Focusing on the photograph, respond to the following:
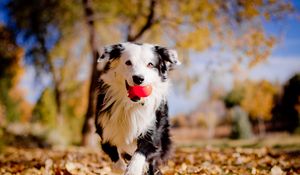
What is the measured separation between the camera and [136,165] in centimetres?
445

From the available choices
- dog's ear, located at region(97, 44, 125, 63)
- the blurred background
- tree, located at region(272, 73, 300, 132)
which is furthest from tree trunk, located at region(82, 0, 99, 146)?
tree, located at region(272, 73, 300, 132)

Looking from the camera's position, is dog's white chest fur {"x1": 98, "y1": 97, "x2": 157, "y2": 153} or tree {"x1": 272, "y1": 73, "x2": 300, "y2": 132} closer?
dog's white chest fur {"x1": 98, "y1": 97, "x2": 157, "y2": 153}

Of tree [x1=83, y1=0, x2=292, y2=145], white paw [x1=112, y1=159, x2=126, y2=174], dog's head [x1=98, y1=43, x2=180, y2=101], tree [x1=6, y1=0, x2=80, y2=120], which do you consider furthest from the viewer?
tree [x1=6, y1=0, x2=80, y2=120]

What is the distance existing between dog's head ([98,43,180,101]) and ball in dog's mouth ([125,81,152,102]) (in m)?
0.04

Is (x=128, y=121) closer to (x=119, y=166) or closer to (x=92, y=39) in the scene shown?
(x=119, y=166)

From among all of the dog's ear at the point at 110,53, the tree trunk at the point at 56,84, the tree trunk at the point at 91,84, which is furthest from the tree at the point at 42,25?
the dog's ear at the point at 110,53

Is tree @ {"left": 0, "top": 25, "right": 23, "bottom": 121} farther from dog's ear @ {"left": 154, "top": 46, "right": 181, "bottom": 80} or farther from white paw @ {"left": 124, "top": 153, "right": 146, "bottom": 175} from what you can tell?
white paw @ {"left": 124, "top": 153, "right": 146, "bottom": 175}

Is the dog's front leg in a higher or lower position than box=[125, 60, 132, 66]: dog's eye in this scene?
lower

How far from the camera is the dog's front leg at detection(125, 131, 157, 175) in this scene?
4410 mm

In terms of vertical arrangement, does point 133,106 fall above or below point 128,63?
below

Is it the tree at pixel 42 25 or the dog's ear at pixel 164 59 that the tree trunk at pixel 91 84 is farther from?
the dog's ear at pixel 164 59

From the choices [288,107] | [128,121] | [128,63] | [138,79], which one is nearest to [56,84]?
[128,121]

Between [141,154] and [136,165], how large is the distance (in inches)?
8.5

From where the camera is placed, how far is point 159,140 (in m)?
5.02
